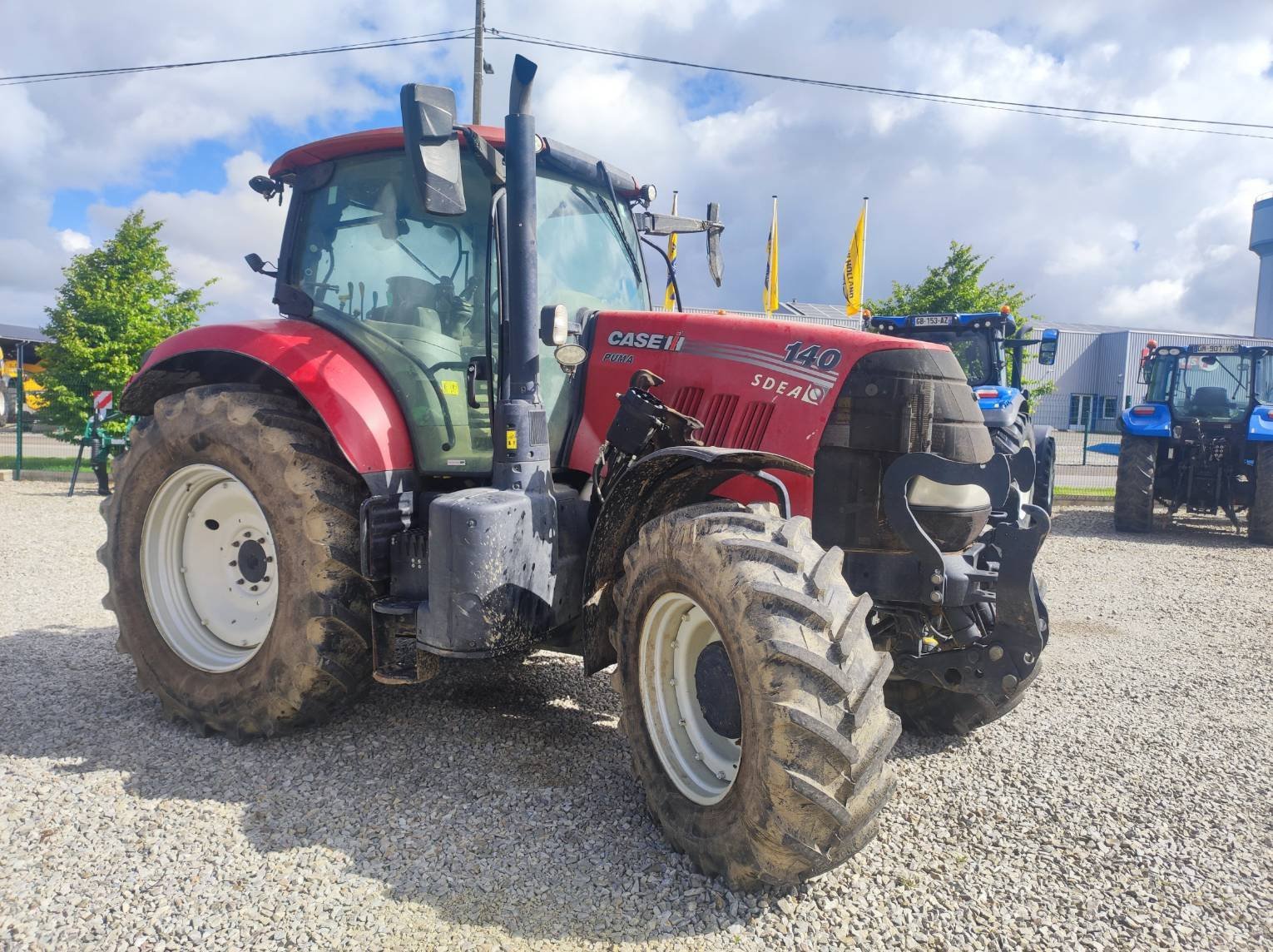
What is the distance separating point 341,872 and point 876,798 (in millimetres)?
1573

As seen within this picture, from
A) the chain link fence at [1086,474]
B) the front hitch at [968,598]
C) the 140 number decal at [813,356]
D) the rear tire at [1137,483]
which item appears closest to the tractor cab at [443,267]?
the 140 number decal at [813,356]

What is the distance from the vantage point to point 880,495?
3.03 m

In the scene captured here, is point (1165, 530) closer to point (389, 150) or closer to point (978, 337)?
point (978, 337)

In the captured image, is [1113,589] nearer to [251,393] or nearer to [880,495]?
[880,495]

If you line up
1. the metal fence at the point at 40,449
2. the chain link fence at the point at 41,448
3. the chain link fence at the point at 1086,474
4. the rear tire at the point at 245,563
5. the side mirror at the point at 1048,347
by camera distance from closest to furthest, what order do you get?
the rear tire at the point at 245,563, the side mirror at the point at 1048,347, the chain link fence at the point at 41,448, the metal fence at the point at 40,449, the chain link fence at the point at 1086,474

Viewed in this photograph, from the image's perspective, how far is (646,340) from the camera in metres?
3.47

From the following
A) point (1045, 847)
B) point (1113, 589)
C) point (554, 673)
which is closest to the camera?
point (1045, 847)

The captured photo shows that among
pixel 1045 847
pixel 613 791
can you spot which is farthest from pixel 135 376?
pixel 1045 847

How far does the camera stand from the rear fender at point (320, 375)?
3.35 meters

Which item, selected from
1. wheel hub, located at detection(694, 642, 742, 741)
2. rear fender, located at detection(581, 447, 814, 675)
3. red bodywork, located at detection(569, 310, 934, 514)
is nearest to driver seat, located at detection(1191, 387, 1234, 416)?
red bodywork, located at detection(569, 310, 934, 514)

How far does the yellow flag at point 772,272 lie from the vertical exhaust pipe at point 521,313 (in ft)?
22.0

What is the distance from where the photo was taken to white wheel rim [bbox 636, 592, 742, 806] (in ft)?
9.23

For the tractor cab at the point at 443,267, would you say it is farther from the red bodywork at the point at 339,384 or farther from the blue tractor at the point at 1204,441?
the blue tractor at the point at 1204,441

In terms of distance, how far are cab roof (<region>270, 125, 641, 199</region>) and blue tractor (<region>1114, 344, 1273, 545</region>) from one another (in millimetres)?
9434
